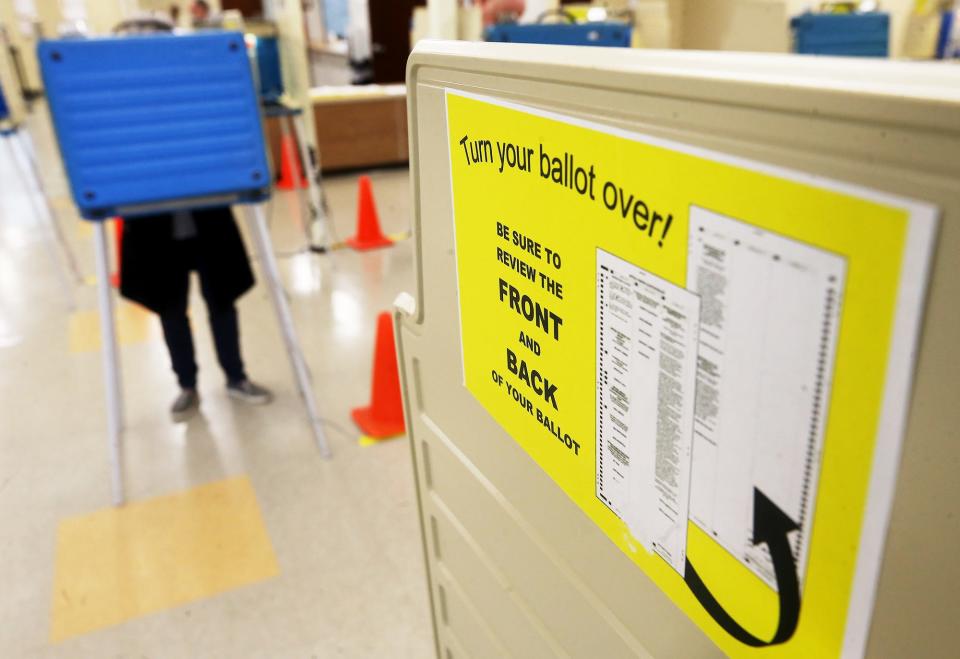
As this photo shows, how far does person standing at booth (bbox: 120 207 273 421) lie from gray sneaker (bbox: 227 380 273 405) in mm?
11

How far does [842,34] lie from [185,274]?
279cm

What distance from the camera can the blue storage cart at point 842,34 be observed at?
275 centimetres

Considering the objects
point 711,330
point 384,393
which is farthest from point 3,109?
point 711,330

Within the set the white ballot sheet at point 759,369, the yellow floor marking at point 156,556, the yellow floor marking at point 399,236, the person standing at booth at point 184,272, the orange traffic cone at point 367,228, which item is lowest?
the yellow floor marking at point 156,556

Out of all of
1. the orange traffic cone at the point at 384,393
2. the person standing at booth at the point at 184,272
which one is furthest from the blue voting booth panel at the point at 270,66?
the orange traffic cone at the point at 384,393

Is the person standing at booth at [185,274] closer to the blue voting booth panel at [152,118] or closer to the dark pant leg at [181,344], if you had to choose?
the dark pant leg at [181,344]

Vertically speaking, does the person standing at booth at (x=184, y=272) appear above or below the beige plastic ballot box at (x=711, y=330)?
below

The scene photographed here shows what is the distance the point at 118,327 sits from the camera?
3107mm

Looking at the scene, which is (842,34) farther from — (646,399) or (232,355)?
(646,399)

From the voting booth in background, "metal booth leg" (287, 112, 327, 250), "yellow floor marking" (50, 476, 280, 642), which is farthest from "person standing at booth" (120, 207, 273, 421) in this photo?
"metal booth leg" (287, 112, 327, 250)

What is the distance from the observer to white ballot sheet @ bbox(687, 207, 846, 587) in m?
0.37

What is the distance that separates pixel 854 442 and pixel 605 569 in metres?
0.33

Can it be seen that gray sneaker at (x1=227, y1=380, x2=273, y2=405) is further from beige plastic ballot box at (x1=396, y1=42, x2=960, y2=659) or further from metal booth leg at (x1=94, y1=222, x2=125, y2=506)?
beige plastic ballot box at (x1=396, y1=42, x2=960, y2=659)

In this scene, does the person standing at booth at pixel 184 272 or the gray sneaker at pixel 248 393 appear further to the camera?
the gray sneaker at pixel 248 393
